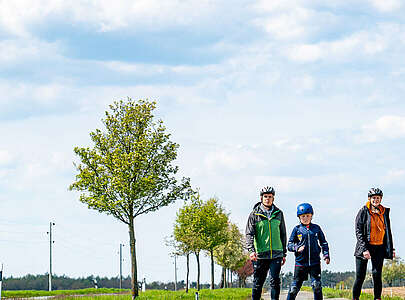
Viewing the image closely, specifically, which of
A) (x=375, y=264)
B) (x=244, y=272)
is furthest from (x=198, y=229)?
(x=244, y=272)

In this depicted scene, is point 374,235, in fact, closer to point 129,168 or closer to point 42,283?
point 129,168

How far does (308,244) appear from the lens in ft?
36.4

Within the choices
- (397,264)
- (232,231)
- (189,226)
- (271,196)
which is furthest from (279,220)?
(397,264)

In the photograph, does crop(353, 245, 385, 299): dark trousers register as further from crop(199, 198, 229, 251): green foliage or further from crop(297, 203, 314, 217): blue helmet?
crop(199, 198, 229, 251): green foliage

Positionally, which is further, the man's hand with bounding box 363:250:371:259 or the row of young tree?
the row of young tree

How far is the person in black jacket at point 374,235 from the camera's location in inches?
474

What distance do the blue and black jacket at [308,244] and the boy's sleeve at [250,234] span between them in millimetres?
863

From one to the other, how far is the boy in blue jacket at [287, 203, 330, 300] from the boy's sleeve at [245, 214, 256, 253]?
34.0 inches

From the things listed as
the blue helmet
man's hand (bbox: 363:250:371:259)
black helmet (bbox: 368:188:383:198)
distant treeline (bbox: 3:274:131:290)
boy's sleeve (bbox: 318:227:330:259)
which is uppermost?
black helmet (bbox: 368:188:383:198)

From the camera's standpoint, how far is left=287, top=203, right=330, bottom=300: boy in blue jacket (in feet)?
36.4

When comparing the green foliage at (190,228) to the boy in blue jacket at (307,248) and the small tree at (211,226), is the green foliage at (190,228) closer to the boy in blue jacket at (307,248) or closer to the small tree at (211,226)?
the small tree at (211,226)

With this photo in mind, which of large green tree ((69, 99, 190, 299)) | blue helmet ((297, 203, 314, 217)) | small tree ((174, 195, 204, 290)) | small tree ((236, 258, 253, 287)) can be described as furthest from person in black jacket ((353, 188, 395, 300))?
small tree ((236, 258, 253, 287))

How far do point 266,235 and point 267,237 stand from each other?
1.6 inches

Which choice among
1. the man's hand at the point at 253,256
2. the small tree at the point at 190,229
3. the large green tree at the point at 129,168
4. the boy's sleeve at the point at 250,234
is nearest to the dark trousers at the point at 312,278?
the man's hand at the point at 253,256
